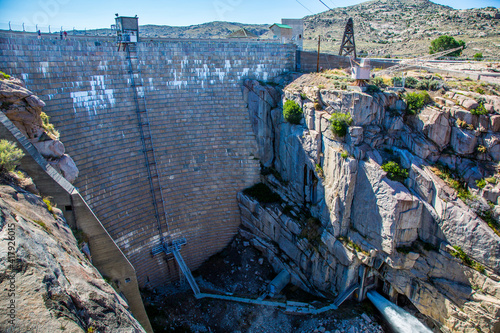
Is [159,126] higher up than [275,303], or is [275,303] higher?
[159,126]

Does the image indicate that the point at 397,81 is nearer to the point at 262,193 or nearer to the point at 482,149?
the point at 482,149

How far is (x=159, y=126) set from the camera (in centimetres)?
2531

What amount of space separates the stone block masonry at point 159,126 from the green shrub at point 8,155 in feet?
24.9

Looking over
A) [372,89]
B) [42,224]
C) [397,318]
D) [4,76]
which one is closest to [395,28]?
[372,89]

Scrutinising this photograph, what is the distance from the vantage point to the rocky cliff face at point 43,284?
7898 millimetres

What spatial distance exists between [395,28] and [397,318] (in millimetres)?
58006

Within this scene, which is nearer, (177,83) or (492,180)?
(492,180)

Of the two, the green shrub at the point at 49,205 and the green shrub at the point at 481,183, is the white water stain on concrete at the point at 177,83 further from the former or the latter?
the green shrub at the point at 481,183

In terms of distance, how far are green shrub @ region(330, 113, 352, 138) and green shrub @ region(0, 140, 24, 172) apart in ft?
55.9

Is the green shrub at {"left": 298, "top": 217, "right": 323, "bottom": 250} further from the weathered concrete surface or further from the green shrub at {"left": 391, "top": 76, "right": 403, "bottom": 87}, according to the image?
the weathered concrete surface

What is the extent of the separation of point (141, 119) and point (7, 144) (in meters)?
11.8

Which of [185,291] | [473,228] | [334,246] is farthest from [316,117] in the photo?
[185,291]

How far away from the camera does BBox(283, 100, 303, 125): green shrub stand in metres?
25.5

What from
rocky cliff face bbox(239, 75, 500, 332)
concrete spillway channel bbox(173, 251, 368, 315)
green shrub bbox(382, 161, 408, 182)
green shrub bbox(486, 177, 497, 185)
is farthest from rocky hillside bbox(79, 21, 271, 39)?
green shrub bbox(486, 177, 497, 185)
